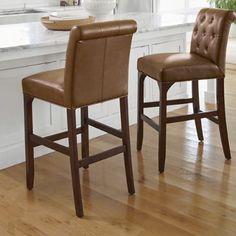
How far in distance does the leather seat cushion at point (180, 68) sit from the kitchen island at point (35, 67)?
37cm

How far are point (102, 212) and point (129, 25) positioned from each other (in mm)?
980

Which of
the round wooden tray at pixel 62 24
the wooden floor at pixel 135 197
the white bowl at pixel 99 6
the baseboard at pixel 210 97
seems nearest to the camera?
the wooden floor at pixel 135 197

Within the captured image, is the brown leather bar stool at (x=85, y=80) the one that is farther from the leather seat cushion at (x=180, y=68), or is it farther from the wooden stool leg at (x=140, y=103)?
the wooden stool leg at (x=140, y=103)

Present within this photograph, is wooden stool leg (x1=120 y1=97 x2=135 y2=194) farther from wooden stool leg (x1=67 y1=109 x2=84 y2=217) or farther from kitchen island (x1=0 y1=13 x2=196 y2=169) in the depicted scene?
kitchen island (x1=0 y1=13 x2=196 y2=169)

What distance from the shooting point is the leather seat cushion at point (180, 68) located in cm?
298

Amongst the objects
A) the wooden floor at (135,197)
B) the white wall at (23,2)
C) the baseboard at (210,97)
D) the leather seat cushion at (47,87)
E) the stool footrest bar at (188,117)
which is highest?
the white wall at (23,2)

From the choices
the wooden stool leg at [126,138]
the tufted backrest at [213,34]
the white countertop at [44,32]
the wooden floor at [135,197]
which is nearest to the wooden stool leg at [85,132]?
the wooden floor at [135,197]

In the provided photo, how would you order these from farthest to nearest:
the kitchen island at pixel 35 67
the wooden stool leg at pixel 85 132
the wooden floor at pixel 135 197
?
the wooden stool leg at pixel 85 132
the kitchen island at pixel 35 67
the wooden floor at pixel 135 197

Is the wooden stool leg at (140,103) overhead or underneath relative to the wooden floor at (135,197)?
overhead

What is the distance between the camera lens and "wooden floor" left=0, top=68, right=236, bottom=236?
8.10ft

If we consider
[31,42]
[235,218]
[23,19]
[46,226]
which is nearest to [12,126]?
[31,42]

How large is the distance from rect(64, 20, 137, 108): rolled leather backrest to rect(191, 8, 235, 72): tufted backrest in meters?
0.73

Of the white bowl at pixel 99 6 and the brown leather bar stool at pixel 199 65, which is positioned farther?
the white bowl at pixel 99 6

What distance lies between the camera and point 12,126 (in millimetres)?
3221
